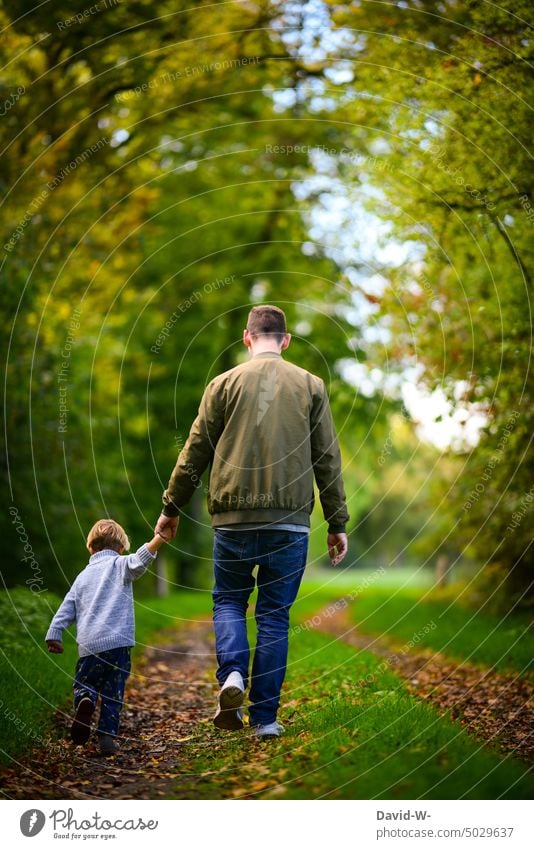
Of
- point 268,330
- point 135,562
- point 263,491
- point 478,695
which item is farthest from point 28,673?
point 478,695

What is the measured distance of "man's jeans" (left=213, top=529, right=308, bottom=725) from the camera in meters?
5.31

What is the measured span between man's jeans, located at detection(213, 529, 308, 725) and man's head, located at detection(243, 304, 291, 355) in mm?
1322

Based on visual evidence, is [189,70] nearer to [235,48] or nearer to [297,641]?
[235,48]

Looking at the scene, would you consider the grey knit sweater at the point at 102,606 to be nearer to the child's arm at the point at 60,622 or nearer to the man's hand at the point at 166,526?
the child's arm at the point at 60,622

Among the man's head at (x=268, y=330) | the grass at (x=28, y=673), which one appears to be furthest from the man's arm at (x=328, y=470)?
the grass at (x=28, y=673)

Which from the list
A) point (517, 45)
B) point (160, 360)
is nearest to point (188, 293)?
point (160, 360)

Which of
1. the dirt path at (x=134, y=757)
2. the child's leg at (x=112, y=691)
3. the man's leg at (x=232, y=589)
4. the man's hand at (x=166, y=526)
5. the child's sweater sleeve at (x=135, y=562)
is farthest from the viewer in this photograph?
the man's hand at (x=166, y=526)

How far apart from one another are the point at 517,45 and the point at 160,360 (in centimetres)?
1286

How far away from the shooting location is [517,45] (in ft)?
24.5

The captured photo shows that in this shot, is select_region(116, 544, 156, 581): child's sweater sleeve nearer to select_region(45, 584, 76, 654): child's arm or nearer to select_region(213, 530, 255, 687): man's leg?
select_region(45, 584, 76, 654): child's arm

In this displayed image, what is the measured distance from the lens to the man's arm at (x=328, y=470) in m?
5.68

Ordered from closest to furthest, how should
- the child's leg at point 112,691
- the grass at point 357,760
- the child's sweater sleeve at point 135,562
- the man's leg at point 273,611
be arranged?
1. the grass at point 357,760
2. the man's leg at point 273,611
3. the child's leg at point 112,691
4. the child's sweater sleeve at point 135,562

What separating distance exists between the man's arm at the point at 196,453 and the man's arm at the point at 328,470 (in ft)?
2.20

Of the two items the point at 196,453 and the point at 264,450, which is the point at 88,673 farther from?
the point at 264,450
